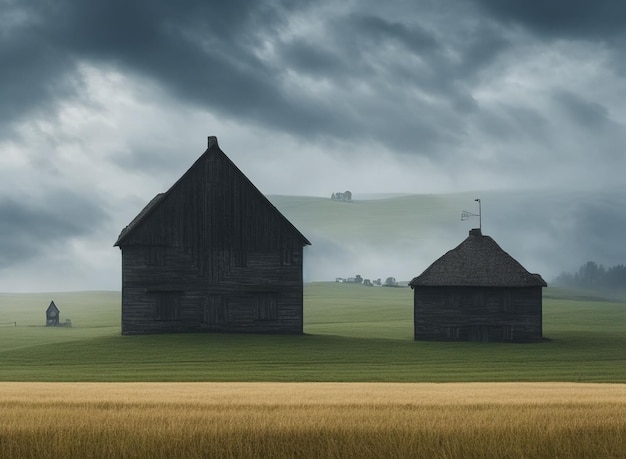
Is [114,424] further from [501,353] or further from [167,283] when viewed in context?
[167,283]

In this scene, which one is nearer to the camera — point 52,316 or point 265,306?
point 265,306

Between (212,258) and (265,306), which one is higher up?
(212,258)

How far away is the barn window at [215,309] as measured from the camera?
65.1 m

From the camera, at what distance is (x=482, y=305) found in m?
67.6

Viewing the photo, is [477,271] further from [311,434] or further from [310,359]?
[311,434]

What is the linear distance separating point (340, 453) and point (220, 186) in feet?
175

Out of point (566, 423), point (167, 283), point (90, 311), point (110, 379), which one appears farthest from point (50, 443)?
point (90, 311)

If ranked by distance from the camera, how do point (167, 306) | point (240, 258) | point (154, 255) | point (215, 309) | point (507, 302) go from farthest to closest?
point (507, 302) → point (240, 258) → point (215, 309) → point (154, 255) → point (167, 306)

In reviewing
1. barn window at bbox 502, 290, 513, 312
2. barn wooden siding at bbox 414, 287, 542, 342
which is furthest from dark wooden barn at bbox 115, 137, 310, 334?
barn window at bbox 502, 290, 513, 312

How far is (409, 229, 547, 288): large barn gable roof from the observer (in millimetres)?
67125

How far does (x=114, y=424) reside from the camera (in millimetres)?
14344

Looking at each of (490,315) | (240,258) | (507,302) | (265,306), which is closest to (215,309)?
(265,306)

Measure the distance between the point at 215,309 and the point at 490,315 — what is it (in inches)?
721

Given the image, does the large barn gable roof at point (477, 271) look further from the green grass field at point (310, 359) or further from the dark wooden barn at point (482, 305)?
the green grass field at point (310, 359)
